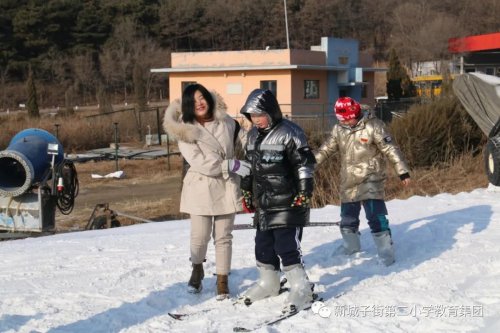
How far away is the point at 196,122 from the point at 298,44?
76006 mm

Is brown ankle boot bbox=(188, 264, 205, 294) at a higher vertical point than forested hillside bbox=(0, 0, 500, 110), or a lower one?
lower

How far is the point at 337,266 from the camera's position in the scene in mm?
5895

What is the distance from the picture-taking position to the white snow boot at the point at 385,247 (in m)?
5.89

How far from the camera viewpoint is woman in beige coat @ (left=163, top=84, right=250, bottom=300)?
492 cm

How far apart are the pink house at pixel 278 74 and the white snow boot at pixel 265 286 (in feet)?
95.4

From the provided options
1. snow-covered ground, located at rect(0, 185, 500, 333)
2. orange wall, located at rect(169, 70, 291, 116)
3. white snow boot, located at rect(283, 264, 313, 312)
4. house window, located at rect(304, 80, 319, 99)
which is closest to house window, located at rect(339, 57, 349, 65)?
house window, located at rect(304, 80, 319, 99)

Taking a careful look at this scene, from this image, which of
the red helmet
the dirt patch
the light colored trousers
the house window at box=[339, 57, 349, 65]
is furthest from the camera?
the house window at box=[339, 57, 349, 65]

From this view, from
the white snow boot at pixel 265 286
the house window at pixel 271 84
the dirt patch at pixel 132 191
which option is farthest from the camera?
the house window at pixel 271 84

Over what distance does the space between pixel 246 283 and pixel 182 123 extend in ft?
4.65

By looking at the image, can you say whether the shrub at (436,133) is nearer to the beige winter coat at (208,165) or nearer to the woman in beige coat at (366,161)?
the woman in beige coat at (366,161)

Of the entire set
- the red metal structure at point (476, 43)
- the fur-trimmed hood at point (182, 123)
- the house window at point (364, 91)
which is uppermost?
the red metal structure at point (476, 43)

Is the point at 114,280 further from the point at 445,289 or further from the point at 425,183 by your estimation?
the point at 425,183

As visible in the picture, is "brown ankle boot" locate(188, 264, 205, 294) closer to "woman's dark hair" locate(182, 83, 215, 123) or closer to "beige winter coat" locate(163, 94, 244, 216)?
"beige winter coat" locate(163, 94, 244, 216)

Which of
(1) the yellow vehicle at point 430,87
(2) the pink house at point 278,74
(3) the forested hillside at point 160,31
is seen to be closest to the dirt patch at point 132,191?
(1) the yellow vehicle at point 430,87
